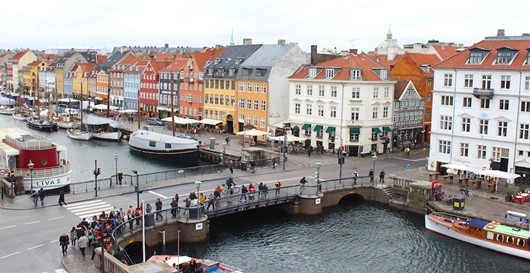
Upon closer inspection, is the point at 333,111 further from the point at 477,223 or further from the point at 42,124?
the point at 42,124

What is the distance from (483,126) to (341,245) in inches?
942

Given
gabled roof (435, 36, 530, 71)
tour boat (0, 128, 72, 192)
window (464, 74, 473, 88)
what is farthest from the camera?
window (464, 74, 473, 88)

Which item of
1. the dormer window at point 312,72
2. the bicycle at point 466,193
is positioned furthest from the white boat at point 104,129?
the bicycle at point 466,193

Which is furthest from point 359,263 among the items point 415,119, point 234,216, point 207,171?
point 415,119

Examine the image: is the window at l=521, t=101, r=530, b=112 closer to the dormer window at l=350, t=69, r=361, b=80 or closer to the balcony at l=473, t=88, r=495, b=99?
the balcony at l=473, t=88, r=495, b=99

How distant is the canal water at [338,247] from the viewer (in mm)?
38812

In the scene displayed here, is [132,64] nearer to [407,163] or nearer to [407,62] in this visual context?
[407,62]

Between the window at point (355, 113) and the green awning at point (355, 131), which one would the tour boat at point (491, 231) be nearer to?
the green awning at point (355, 131)

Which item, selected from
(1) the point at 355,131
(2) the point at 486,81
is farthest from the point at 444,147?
(1) the point at 355,131

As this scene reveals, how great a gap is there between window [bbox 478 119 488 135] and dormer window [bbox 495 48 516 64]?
5743mm

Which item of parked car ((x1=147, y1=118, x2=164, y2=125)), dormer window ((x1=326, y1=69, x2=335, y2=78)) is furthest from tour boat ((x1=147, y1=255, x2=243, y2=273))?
parked car ((x1=147, y1=118, x2=164, y2=125))

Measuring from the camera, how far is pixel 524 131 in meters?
55.6

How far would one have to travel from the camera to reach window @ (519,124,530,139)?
2174 inches

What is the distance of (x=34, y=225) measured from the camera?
3831 centimetres
